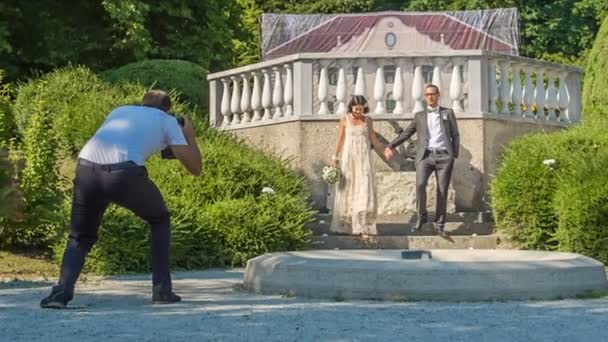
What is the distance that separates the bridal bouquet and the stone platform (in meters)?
4.69

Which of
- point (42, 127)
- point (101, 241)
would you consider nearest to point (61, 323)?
point (101, 241)

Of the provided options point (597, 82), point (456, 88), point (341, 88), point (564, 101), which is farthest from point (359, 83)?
point (597, 82)

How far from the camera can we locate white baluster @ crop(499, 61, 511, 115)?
16.8 m

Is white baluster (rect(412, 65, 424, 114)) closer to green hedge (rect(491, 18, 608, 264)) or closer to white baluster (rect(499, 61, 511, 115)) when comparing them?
white baluster (rect(499, 61, 511, 115))

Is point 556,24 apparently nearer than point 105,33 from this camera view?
No

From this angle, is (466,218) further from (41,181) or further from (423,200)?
(41,181)

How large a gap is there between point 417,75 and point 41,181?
16.2 ft

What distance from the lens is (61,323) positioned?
816cm

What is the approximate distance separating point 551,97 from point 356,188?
13.9 ft

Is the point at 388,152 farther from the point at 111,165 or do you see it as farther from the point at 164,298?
the point at 111,165

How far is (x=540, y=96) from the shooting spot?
1759 cm

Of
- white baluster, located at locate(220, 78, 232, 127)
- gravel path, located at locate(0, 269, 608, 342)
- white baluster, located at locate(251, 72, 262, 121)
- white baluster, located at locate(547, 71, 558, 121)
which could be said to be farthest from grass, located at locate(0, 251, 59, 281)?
white baluster, located at locate(547, 71, 558, 121)

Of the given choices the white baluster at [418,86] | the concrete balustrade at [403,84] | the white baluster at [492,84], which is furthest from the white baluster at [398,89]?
the white baluster at [492,84]

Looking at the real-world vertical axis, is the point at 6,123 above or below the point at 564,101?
below
